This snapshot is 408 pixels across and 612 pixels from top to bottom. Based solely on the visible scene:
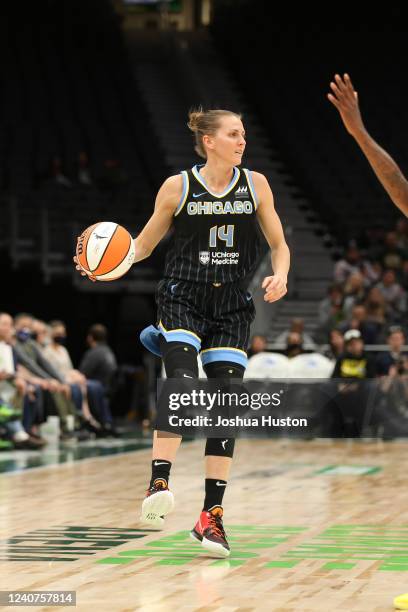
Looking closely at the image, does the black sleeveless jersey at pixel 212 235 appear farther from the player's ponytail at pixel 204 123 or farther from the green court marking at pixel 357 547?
the green court marking at pixel 357 547

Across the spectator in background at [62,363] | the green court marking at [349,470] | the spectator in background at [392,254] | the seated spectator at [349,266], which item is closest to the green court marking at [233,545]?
the green court marking at [349,470]

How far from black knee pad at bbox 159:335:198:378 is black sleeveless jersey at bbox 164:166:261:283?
0.32m

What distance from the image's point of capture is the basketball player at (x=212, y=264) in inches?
208

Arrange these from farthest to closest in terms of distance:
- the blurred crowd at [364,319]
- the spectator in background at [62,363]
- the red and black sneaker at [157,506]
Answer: the blurred crowd at [364,319] < the spectator in background at [62,363] < the red and black sneaker at [157,506]

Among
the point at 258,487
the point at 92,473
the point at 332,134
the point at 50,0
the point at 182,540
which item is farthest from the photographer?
the point at 50,0

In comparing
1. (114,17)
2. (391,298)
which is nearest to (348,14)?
(114,17)

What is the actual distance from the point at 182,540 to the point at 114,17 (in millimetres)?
24520

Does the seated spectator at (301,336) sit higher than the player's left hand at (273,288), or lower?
higher

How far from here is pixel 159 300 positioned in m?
5.38

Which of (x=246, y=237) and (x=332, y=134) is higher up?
(x=332, y=134)

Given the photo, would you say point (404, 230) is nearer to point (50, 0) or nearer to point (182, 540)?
point (50, 0)

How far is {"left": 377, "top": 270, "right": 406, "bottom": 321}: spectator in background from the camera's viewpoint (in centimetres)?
1672

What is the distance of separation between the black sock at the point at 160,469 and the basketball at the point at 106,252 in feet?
2.75

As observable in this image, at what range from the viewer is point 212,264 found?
530 cm
